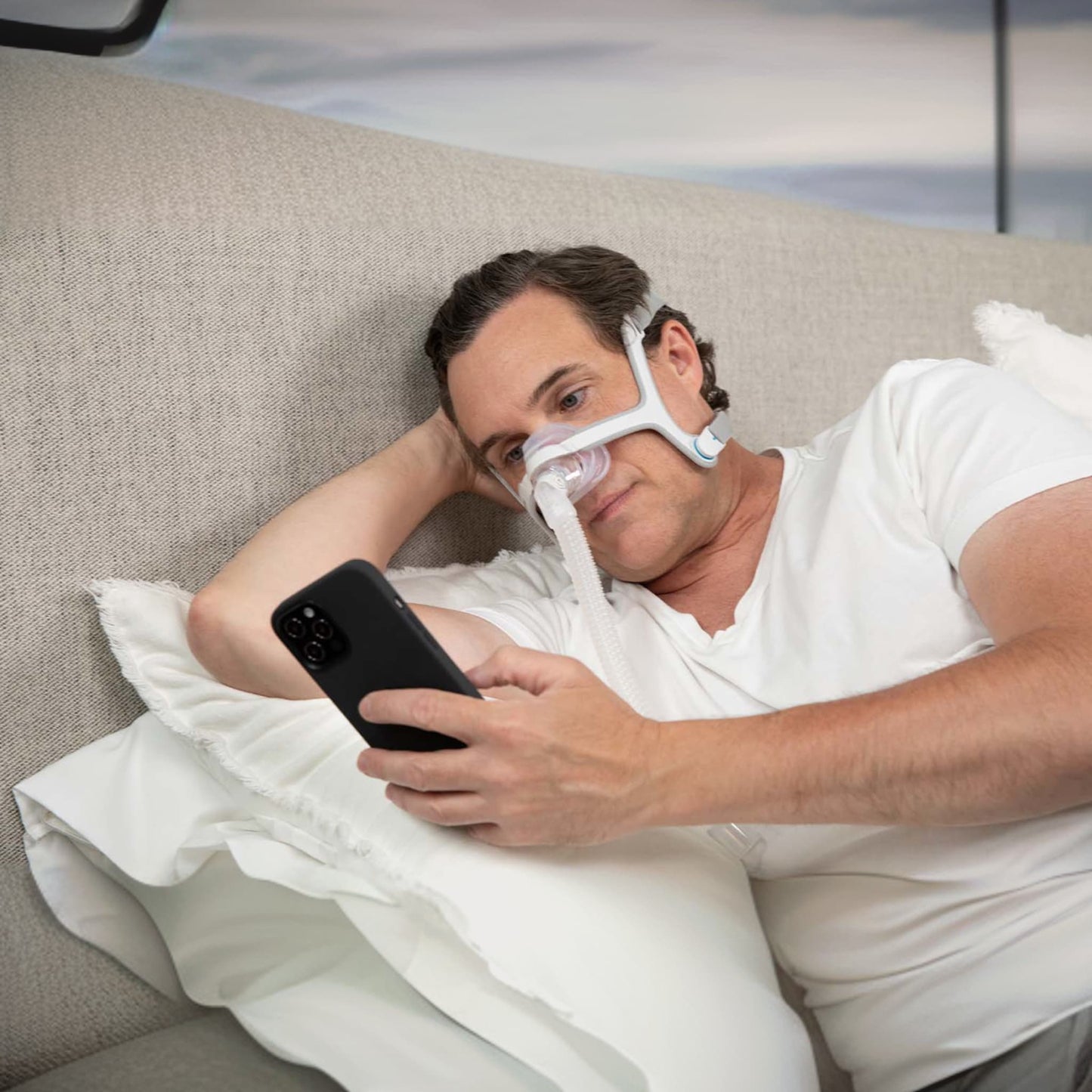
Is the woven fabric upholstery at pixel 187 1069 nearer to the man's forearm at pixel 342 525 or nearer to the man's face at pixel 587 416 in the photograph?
the man's forearm at pixel 342 525

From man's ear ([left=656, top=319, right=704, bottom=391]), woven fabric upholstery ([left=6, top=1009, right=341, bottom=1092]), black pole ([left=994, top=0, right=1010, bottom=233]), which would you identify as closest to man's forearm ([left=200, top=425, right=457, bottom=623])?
man's ear ([left=656, top=319, right=704, bottom=391])

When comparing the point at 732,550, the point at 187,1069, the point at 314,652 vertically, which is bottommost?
Answer: the point at 187,1069

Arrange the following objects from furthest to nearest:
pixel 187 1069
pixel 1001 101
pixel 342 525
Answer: pixel 1001 101 → pixel 342 525 → pixel 187 1069

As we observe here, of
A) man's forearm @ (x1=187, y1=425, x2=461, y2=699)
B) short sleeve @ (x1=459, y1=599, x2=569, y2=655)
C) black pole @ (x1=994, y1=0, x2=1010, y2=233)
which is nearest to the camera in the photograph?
man's forearm @ (x1=187, y1=425, x2=461, y2=699)

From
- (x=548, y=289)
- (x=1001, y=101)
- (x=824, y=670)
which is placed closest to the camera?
(x=824, y=670)

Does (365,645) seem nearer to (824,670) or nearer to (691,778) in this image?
(691,778)

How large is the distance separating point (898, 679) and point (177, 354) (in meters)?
0.86

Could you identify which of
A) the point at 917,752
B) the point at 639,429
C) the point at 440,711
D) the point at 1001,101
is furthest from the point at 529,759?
the point at 1001,101

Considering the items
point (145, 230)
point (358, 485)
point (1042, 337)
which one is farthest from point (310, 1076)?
point (1042, 337)

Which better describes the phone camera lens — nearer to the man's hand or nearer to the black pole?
the man's hand

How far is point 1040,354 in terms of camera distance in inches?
66.8

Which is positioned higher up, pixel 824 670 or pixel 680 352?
pixel 680 352

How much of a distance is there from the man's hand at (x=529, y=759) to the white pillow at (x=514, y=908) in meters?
0.05

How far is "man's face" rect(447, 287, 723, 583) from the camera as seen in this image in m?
1.36
